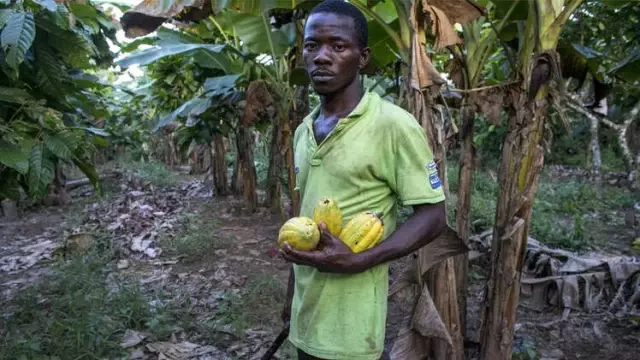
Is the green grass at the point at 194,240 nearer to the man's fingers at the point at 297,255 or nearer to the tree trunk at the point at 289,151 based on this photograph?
the tree trunk at the point at 289,151

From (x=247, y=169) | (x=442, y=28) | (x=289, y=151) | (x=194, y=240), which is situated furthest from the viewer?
(x=247, y=169)

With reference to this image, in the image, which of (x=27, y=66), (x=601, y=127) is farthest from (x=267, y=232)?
(x=601, y=127)

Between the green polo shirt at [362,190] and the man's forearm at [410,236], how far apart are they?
0.04 m

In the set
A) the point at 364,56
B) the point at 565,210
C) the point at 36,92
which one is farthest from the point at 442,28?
the point at 565,210

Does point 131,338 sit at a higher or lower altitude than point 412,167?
lower

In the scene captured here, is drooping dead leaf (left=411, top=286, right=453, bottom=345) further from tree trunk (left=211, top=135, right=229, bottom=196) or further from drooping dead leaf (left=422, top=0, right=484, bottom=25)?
tree trunk (left=211, top=135, right=229, bottom=196)

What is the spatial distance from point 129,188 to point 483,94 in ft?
27.1

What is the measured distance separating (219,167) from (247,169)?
1.35 meters

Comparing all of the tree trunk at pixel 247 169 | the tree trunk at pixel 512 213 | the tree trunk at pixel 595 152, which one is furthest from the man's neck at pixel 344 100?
the tree trunk at pixel 595 152

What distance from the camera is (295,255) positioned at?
1.29 meters

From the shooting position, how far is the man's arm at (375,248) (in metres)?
1.29

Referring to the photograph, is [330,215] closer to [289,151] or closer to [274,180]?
[289,151]

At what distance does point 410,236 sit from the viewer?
1385 mm

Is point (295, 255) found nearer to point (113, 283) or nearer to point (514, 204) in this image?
point (514, 204)
